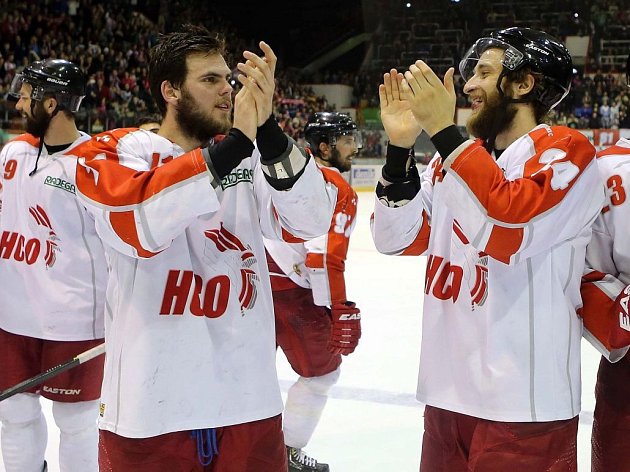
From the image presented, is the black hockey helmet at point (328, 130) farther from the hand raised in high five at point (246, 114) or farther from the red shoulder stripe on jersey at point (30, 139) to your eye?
the hand raised in high five at point (246, 114)

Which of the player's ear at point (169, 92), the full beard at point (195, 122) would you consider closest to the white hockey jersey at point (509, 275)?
the full beard at point (195, 122)

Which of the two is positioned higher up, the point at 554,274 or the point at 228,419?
the point at 554,274

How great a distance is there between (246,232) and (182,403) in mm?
381

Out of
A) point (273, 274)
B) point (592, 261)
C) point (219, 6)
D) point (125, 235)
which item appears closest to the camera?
point (125, 235)

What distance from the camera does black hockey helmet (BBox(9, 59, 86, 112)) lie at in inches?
111

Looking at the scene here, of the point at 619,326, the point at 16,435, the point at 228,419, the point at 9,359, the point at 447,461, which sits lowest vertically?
the point at 16,435

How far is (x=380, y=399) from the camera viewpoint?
12.3 feet

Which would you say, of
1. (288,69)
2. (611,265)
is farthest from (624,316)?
(288,69)

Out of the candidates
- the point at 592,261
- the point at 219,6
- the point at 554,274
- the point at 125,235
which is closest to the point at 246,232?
the point at 125,235

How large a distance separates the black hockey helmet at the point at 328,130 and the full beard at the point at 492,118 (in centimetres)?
147

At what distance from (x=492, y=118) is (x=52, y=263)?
1.54 metres

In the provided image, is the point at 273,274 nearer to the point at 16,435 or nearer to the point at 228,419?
the point at 16,435

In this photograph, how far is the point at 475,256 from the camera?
5.79 feet

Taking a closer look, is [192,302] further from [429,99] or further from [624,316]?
[624,316]
